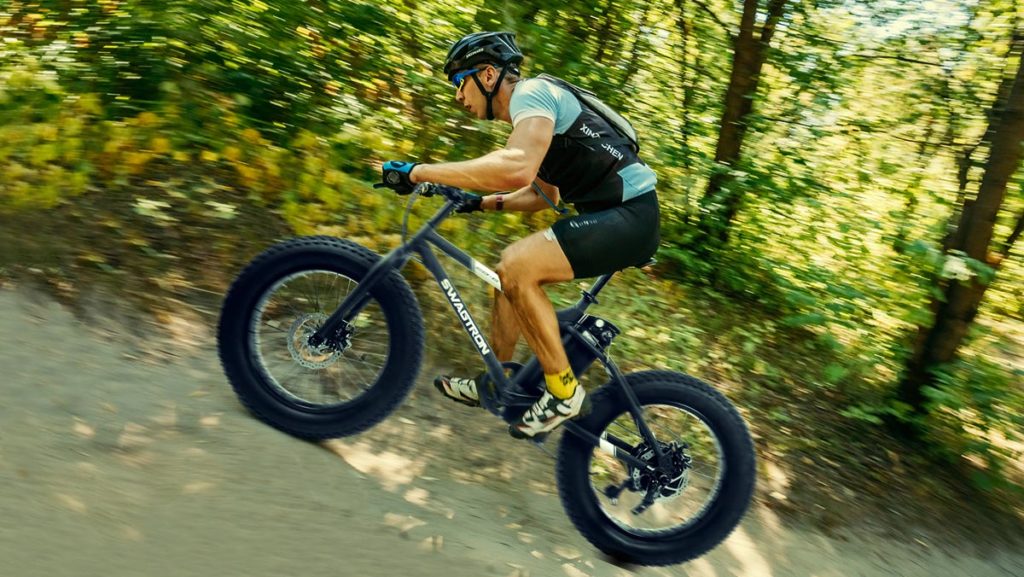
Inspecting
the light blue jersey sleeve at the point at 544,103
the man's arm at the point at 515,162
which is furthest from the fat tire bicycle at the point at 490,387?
the light blue jersey sleeve at the point at 544,103

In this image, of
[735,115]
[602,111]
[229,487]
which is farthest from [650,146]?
[229,487]

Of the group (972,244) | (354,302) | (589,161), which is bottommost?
(972,244)

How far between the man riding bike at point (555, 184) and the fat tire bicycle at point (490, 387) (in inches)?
5.6

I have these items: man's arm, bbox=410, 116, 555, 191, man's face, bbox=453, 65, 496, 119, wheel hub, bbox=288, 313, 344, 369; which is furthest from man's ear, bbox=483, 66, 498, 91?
wheel hub, bbox=288, 313, 344, 369

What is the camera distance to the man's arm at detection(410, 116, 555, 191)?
118 inches

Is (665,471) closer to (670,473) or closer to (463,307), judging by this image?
(670,473)

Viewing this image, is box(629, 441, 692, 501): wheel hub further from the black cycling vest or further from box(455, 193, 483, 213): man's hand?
box(455, 193, 483, 213): man's hand

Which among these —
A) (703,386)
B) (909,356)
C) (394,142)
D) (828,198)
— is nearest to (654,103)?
(828,198)

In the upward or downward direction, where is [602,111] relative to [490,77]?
downward

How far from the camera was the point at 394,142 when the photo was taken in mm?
5531

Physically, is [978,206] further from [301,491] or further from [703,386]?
[301,491]

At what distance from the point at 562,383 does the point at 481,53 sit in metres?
1.45

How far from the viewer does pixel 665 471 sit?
3443 millimetres

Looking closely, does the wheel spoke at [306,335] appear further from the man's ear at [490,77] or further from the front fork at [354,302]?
the man's ear at [490,77]
